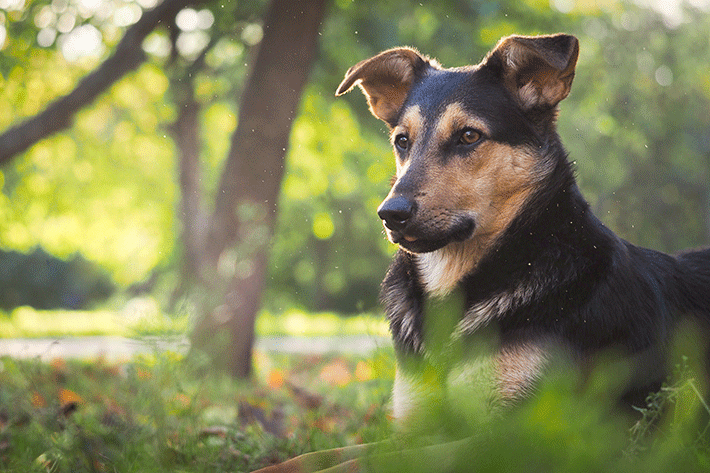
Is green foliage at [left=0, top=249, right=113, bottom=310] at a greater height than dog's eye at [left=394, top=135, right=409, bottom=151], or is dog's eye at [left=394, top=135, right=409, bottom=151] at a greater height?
dog's eye at [left=394, top=135, right=409, bottom=151]

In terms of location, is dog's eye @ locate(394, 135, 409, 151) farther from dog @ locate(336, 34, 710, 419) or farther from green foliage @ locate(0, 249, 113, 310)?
green foliage @ locate(0, 249, 113, 310)

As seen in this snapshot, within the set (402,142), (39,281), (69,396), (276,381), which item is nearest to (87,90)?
(276,381)

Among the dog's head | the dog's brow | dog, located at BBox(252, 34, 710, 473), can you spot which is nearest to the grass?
dog, located at BBox(252, 34, 710, 473)

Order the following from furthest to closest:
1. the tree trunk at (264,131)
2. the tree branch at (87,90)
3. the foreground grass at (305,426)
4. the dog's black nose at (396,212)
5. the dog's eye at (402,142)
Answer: the tree branch at (87,90) → the tree trunk at (264,131) → the dog's eye at (402,142) → the dog's black nose at (396,212) → the foreground grass at (305,426)

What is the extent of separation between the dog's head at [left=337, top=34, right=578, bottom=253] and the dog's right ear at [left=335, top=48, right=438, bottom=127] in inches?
15.8

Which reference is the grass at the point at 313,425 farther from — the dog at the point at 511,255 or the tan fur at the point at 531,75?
the tan fur at the point at 531,75

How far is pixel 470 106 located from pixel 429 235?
0.82 m

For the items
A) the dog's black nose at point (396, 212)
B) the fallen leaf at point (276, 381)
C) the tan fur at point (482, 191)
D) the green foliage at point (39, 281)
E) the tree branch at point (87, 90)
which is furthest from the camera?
the green foliage at point (39, 281)

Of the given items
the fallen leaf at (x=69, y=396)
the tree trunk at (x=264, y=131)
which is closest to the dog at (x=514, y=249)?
the fallen leaf at (x=69, y=396)

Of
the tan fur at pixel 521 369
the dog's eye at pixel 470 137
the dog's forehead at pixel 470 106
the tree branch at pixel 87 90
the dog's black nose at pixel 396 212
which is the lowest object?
the tree branch at pixel 87 90

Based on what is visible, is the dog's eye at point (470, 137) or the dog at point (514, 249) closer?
the dog at point (514, 249)

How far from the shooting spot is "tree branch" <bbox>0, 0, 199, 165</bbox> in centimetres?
879

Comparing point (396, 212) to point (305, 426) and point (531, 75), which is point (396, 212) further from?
point (305, 426)

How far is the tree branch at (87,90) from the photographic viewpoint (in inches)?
346
